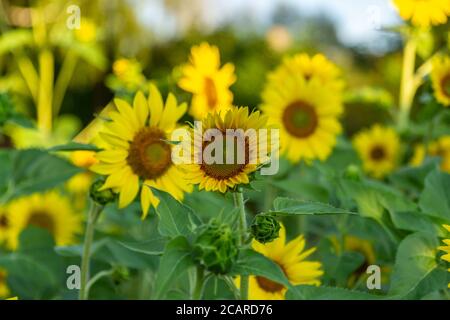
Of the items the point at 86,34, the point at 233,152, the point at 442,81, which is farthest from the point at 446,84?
the point at 86,34

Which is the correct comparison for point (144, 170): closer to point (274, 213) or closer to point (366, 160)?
point (274, 213)

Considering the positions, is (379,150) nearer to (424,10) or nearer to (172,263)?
(424,10)

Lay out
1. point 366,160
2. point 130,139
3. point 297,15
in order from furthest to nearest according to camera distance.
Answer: point 297,15, point 366,160, point 130,139

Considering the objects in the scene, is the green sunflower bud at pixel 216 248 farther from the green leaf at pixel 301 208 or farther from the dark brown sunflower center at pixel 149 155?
the dark brown sunflower center at pixel 149 155

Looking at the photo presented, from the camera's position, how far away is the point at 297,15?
294 inches

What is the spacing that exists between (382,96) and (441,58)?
40 centimetres

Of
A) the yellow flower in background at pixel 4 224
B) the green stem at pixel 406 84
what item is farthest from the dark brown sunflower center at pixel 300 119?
the yellow flower in background at pixel 4 224

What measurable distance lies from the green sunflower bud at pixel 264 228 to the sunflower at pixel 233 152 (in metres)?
0.04

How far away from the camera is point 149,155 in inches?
35.7

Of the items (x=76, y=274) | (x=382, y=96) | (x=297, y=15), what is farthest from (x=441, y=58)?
(x=297, y=15)

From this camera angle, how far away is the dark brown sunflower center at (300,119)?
1294 mm

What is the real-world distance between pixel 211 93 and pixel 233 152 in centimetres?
65
